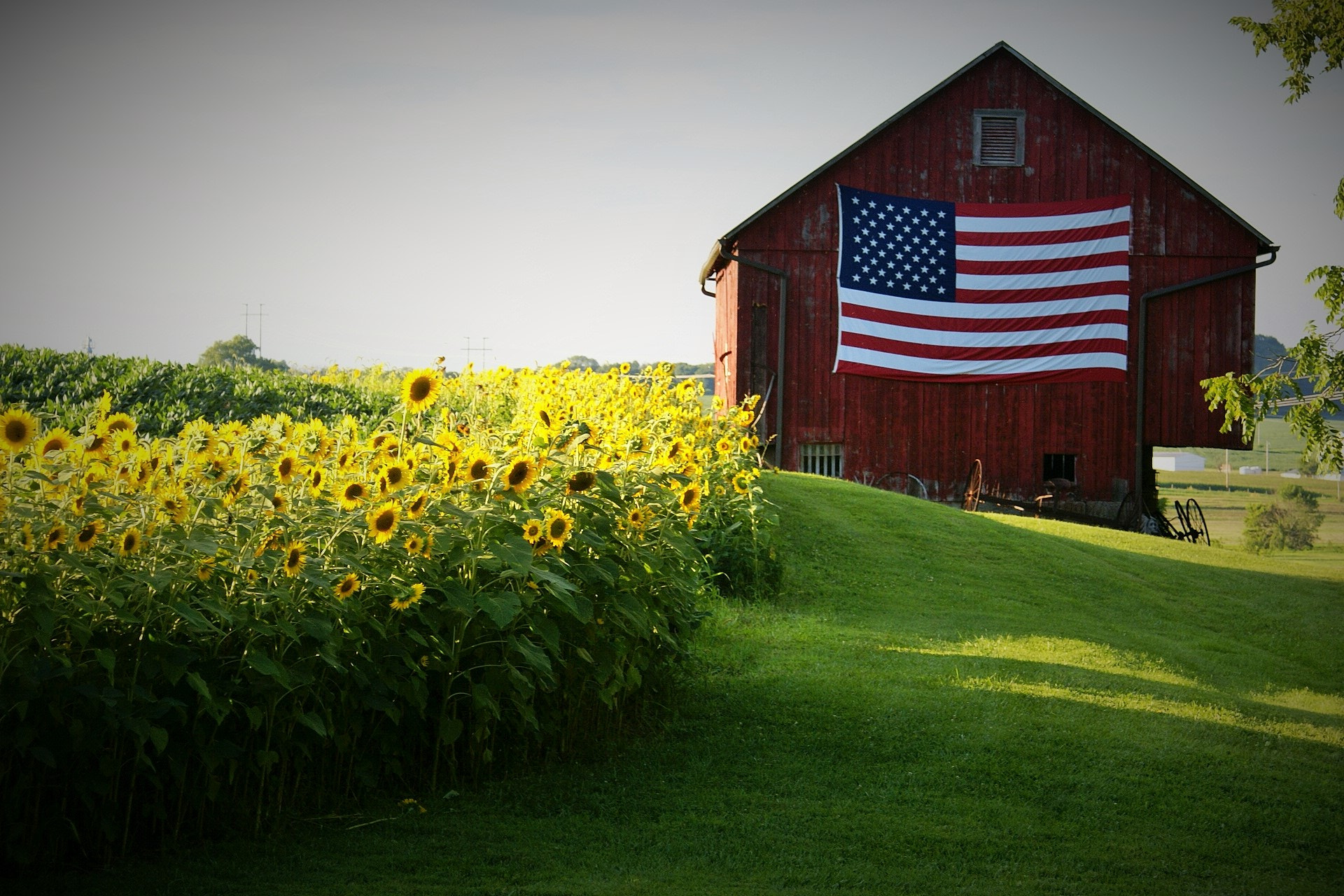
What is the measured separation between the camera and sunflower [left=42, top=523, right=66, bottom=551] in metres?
2.70

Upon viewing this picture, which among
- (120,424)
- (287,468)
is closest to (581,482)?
(287,468)

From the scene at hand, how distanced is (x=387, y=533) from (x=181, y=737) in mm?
800

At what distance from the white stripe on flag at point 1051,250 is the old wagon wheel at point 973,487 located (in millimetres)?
3025

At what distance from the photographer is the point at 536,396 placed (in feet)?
21.4

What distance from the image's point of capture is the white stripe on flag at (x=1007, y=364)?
Answer: 50.2 feet

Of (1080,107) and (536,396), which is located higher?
(1080,107)

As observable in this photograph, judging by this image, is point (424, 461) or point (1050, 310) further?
point (1050, 310)

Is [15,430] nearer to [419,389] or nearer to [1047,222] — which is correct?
[419,389]

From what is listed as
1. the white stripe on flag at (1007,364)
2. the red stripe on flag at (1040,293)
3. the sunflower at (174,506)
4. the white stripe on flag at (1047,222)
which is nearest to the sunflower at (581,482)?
the sunflower at (174,506)

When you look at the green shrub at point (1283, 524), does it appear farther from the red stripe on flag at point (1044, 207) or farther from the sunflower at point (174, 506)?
the sunflower at point (174, 506)

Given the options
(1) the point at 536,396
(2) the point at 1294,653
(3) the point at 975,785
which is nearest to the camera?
(3) the point at 975,785

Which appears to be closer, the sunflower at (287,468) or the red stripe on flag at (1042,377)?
the sunflower at (287,468)

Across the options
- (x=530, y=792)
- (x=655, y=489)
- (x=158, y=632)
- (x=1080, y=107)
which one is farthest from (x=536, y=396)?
(x=1080, y=107)

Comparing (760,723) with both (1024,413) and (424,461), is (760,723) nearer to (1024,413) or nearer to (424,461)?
(424,461)
